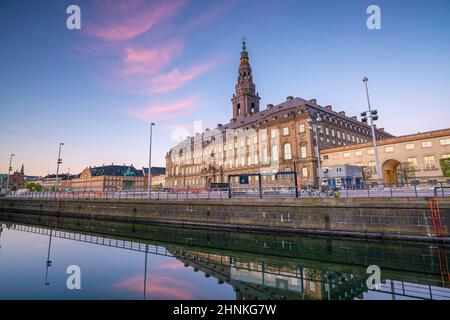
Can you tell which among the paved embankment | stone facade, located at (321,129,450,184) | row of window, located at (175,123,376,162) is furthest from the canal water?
row of window, located at (175,123,376,162)

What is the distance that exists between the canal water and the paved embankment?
34.2 inches

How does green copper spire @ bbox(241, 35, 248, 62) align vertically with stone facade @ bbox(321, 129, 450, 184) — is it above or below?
above

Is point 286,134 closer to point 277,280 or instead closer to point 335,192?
point 335,192

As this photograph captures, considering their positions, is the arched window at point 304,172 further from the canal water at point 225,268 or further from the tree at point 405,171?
the canal water at point 225,268

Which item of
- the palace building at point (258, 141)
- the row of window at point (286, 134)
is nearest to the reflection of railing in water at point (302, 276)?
the palace building at point (258, 141)

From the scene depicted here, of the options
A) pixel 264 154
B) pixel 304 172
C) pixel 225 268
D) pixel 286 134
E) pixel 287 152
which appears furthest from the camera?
pixel 264 154

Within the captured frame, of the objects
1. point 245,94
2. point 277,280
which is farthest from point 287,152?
point 277,280

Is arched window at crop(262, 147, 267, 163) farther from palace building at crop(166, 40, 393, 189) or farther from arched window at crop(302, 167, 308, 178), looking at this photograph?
arched window at crop(302, 167, 308, 178)

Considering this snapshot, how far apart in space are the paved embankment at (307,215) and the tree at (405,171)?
3560 cm

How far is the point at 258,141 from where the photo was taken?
6312 cm

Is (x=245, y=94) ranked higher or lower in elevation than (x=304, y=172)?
higher

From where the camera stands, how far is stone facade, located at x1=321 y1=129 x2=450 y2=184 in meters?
42.0

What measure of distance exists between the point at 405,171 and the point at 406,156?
300 centimetres

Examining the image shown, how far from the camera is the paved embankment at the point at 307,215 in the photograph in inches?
567
